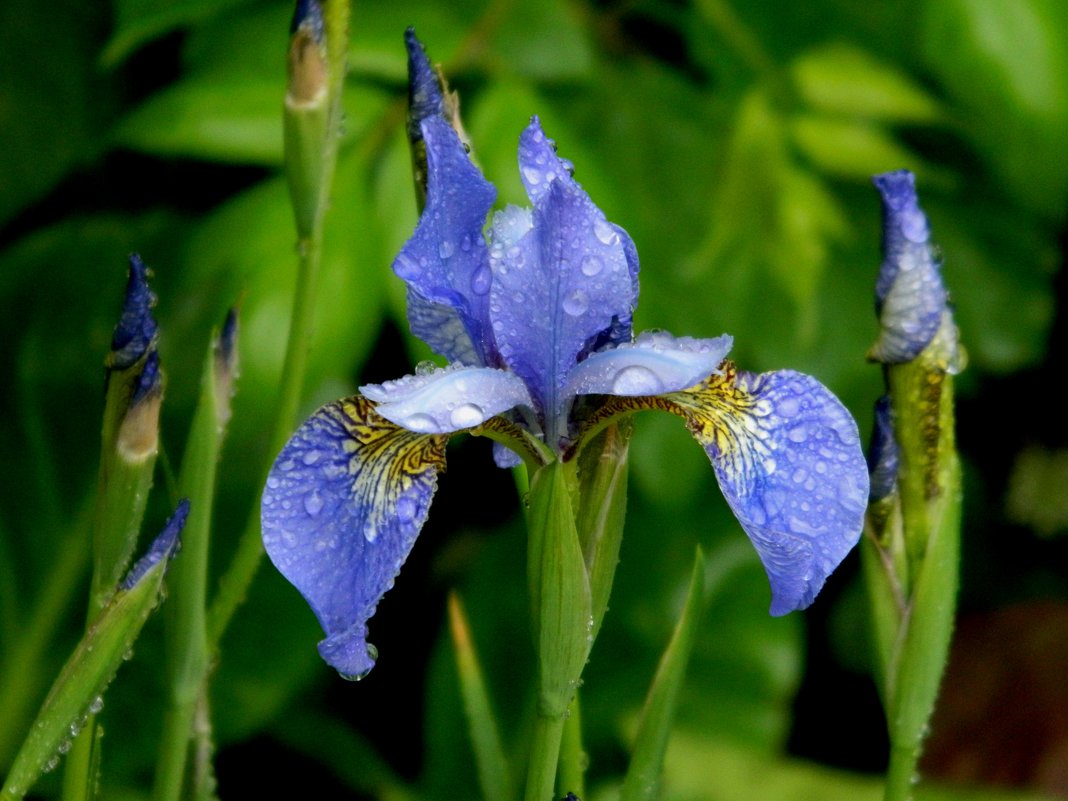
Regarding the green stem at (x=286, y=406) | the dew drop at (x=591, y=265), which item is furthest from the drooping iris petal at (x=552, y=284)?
the green stem at (x=286, y=406)

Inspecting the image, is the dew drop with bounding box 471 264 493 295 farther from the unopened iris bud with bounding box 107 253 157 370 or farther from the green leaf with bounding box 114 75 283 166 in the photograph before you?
the green leaf with bounding box 114 75 283 166

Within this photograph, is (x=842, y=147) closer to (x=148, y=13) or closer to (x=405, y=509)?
(x=148, y=13)

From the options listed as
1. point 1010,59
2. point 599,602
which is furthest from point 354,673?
point 1010,59

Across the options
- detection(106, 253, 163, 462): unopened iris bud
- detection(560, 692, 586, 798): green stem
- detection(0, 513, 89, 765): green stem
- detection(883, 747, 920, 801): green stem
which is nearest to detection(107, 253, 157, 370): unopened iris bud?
detection(106, 253, 163, 462): unopened iris bud

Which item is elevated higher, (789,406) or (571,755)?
(789,406)

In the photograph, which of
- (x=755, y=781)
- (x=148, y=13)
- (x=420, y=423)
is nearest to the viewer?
(x=420, y=423)

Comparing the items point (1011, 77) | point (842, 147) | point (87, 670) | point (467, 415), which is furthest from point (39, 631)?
point (1011, 77)

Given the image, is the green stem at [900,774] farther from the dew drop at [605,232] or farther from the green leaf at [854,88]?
the green leaf at [854,88]
